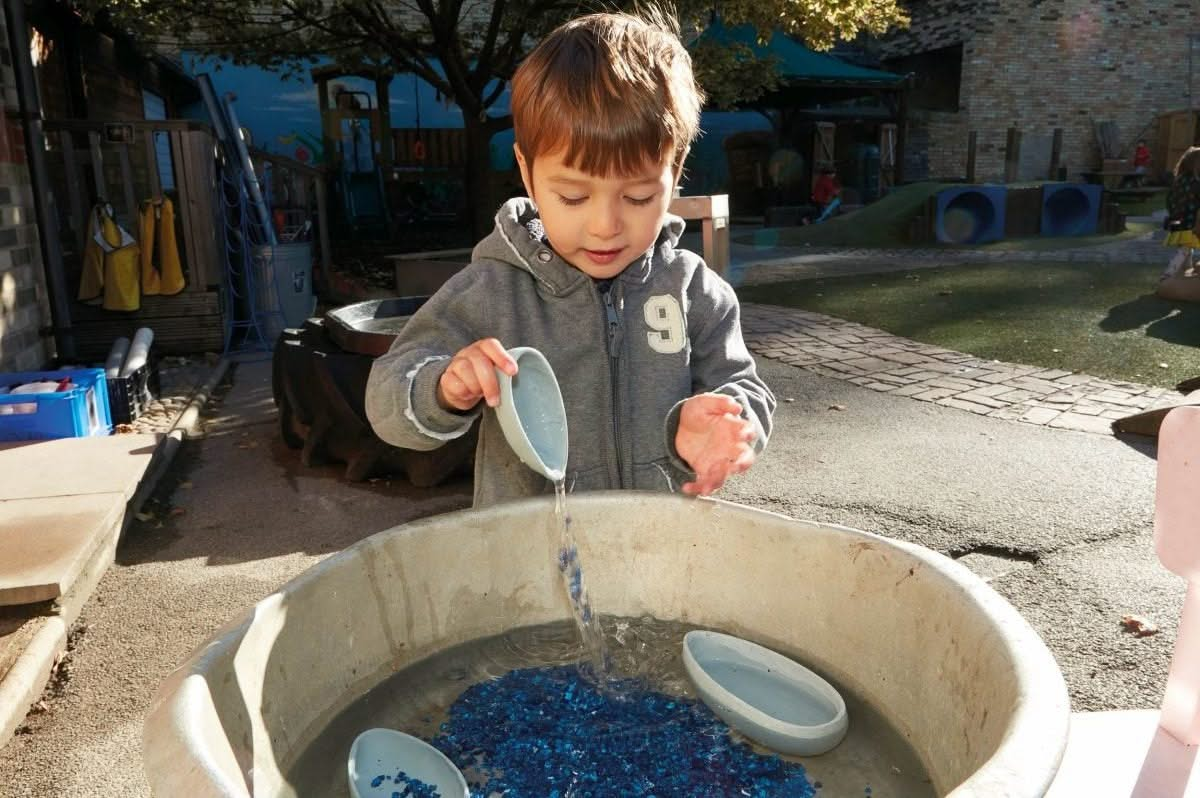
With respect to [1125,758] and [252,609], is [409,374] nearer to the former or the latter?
[252,609]

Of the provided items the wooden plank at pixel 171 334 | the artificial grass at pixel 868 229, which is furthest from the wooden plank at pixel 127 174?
the artificial grass at pixel 868 229

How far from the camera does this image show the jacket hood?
160 cm

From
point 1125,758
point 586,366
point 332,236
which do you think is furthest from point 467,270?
point 332,236

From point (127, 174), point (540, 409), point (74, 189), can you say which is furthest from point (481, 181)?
point (540, 409)

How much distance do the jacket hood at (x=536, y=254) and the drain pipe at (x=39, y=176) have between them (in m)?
4.80

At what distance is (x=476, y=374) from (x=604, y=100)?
47 centimetres

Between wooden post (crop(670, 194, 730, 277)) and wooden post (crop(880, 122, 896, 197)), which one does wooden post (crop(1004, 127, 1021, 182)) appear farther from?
wooden post (crop(670, 194, 730, 277))

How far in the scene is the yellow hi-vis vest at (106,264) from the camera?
5719 mm

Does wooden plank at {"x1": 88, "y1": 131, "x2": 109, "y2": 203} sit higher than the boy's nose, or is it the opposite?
wooden plank at {"x1": 88, "y1": 131, "x2": 109, "y2": 203}

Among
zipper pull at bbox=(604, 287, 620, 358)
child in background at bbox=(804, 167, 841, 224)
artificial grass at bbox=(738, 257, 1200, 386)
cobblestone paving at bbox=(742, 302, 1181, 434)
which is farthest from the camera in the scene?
child in background at bbox=(804, 167, 841, 224)

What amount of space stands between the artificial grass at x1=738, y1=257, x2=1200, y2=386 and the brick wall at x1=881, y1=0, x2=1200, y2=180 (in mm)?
10428

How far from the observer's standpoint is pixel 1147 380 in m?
4.84

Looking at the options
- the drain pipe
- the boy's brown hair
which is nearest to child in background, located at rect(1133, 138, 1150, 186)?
the drain pipe

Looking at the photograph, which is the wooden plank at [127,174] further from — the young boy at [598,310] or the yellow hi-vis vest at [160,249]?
the young boy at [598,310]
